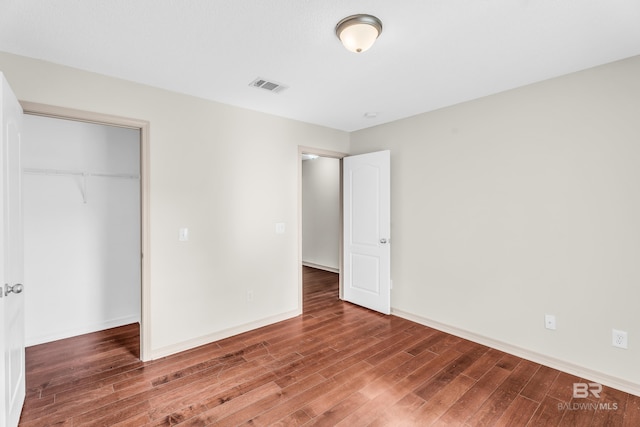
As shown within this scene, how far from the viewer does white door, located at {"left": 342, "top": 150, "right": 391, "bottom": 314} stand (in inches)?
151

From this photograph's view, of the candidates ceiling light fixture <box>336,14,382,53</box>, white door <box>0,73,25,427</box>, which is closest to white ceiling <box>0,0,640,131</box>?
ceiling light fixture <box>336,14,382,53</box>

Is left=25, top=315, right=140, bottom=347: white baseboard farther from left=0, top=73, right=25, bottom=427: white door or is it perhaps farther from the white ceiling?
the white ceiling

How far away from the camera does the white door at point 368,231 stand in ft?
12.6

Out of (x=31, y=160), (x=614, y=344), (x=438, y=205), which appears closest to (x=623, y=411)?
(x=614, y=344)

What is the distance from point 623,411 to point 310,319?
107 inches

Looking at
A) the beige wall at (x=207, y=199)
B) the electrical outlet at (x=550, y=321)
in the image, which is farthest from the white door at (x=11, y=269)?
the electrical outlet at (x=550, y=321)

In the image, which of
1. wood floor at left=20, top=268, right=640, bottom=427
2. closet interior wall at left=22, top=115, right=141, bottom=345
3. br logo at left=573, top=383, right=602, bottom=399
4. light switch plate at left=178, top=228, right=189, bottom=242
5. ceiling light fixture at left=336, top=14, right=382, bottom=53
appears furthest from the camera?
closet interior wall at left=22, top=115, right=141, bottom=345

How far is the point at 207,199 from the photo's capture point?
10.1 ft

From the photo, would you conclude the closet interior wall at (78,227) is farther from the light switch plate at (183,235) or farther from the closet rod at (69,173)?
the light switch plate at (183,235)

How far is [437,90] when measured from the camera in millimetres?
2859

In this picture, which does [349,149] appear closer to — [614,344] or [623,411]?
[614,344]

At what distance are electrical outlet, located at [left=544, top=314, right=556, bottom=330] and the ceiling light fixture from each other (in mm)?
2707

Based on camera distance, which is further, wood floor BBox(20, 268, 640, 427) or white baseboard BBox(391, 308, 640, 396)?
white baseboard BBox(391, 308, 640, 396)

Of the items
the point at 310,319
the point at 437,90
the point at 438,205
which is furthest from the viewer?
the point at 310,319
